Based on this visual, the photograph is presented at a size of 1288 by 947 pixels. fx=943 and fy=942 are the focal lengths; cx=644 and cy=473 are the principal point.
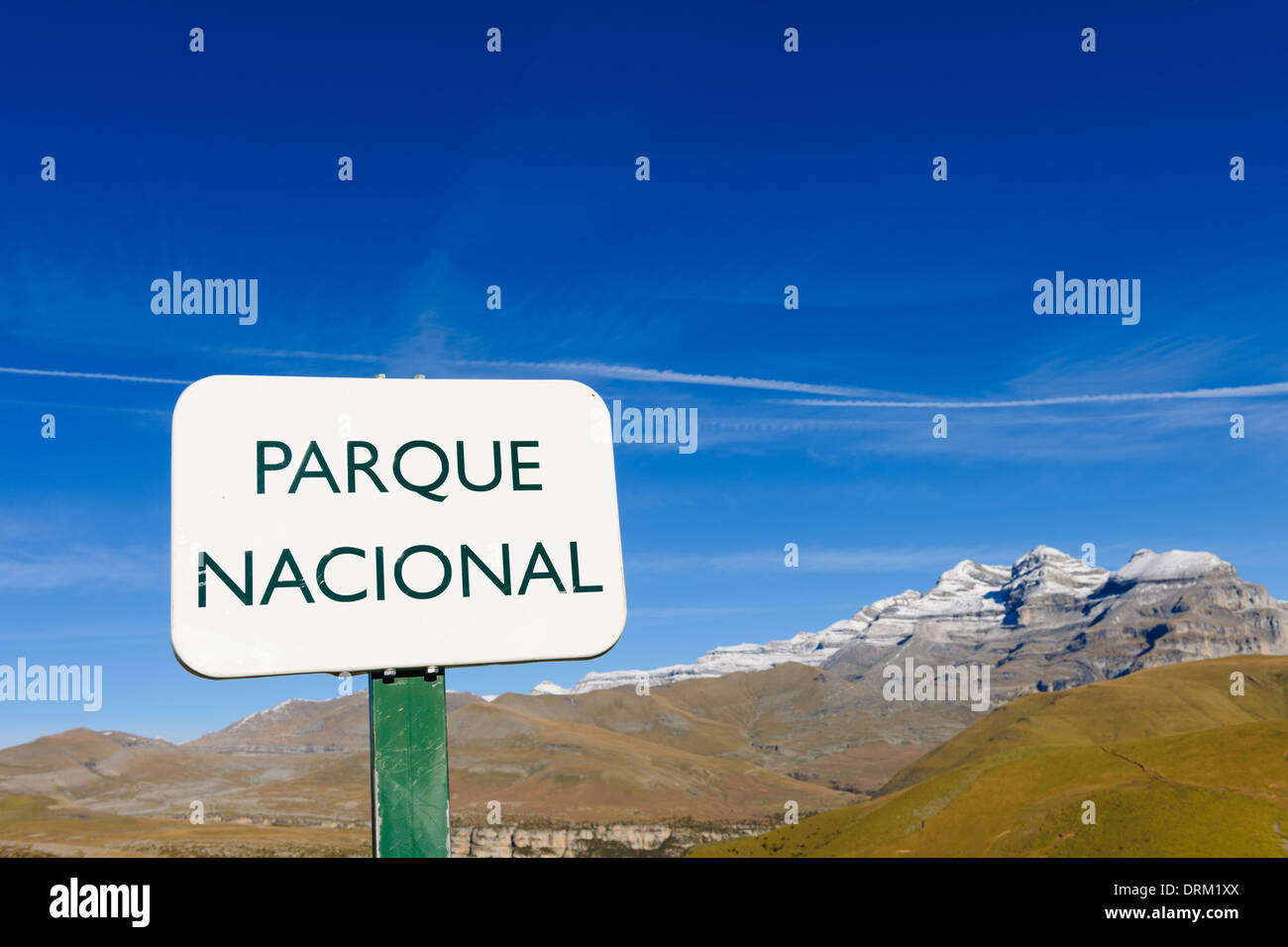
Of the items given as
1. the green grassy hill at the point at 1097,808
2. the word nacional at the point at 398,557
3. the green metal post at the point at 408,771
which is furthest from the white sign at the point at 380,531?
the green grassy hill at the point at 1097,808

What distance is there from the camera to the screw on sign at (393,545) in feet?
13.2

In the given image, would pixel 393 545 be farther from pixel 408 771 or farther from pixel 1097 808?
pixel 1097 808

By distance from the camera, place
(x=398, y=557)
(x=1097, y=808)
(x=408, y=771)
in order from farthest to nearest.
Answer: (x=1097, y=808), (x=398, y=557), (x=408, y=771)

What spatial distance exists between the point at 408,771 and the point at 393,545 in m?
1.00

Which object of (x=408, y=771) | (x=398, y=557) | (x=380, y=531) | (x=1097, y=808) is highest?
(x=380, y=531)

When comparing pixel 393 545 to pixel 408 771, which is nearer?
pixel 408 771

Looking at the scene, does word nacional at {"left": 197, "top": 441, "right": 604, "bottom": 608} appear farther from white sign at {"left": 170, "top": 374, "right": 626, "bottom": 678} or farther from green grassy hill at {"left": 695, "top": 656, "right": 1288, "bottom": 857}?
green grassy hill at {"left": 695, "top": 656, "right": 1288, "bottom": 857}

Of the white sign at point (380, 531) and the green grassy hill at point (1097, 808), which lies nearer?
the white sign at point (380, 531)

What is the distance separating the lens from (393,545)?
429 cm

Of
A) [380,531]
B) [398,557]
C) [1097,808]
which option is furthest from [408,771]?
[1097,808]

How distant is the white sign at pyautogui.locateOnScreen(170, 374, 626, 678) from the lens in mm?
4094

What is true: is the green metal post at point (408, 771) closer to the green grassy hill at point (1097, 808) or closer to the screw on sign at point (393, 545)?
the screw on sign at point (393, 545)
